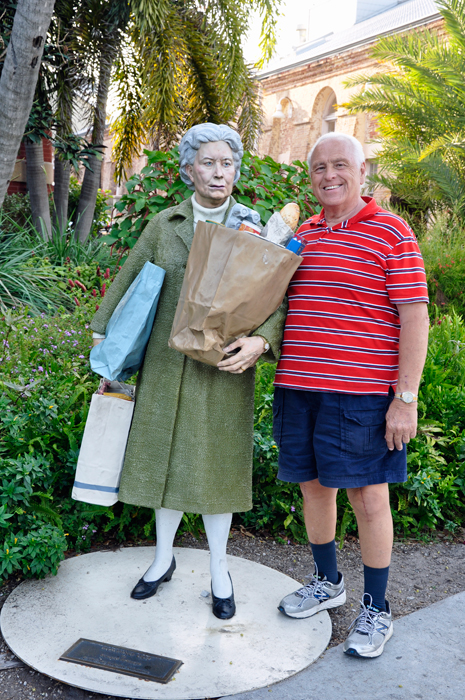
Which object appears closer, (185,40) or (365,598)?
(365,598)

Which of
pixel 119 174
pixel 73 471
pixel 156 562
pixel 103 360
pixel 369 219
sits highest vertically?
pixel 119 174

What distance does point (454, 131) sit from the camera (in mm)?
11805

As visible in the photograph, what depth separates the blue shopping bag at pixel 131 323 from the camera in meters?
2.36

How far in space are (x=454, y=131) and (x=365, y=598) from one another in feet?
37.3

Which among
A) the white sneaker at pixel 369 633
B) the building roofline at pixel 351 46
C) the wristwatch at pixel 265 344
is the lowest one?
the white sneaker at pixel 369 633

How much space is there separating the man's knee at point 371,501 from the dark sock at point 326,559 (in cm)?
36

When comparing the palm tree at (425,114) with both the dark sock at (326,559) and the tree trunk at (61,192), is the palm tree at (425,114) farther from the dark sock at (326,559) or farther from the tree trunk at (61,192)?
the dark sock at (326,559)

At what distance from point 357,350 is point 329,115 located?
70.4 ft

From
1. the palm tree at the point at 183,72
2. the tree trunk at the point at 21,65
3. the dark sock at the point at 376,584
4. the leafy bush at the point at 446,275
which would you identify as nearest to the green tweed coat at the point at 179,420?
the dark sock at the point at 376,584

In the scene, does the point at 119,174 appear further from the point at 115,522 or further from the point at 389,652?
the point at 389,652

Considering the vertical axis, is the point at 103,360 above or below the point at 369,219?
below

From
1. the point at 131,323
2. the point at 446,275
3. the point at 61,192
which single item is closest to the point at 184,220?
the point at 131,323

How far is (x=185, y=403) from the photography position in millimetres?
2400

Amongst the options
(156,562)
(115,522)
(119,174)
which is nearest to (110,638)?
(156,562)
